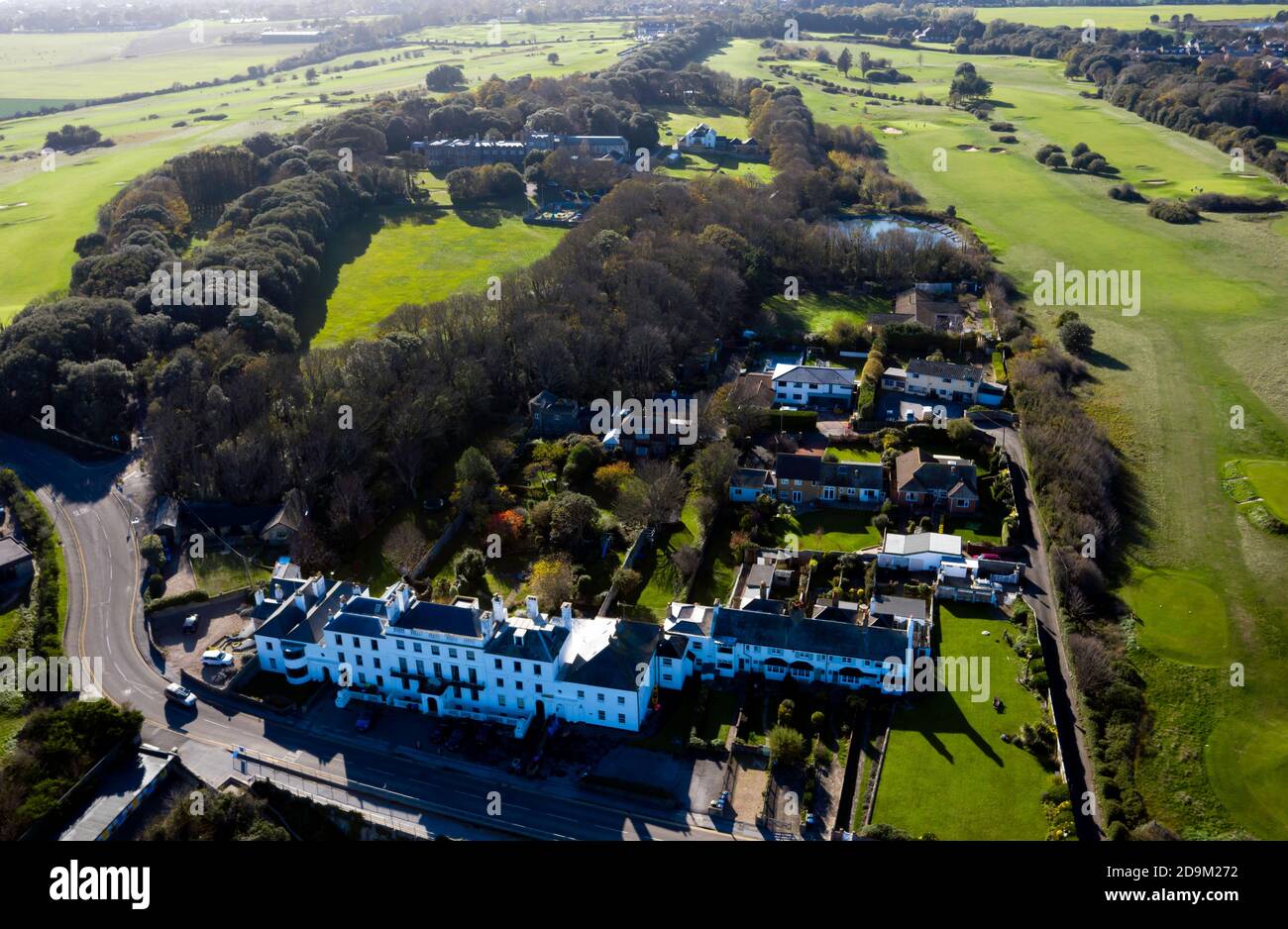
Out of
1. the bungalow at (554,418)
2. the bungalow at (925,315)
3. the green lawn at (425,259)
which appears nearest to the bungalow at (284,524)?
the bungalow at (554,418)

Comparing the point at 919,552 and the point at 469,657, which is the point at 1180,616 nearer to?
the point at 919,552

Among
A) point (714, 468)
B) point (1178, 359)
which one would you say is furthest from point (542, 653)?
point (1178, 359)

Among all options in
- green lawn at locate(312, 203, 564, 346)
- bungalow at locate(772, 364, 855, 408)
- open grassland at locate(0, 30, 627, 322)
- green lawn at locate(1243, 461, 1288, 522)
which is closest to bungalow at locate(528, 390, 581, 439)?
bungalow at locate(772, 364, 855, 408)

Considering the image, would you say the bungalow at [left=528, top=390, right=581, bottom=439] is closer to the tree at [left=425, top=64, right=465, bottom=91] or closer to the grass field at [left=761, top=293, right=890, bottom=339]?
the grass field at [left=761, top=293, right=890, bottom=339]

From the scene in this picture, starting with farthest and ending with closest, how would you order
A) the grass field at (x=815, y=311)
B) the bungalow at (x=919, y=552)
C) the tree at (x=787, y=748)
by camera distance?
the grass field at (x=815, y=311)
the bungalow at (x=919, y=552)
the tree at (x=787, y=748)

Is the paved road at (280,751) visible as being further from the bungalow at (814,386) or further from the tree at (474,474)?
the bungalow at (814,386)

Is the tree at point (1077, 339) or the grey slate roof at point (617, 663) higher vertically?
the tree at point (1077, 339)

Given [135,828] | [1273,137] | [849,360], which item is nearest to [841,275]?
[849,360]
